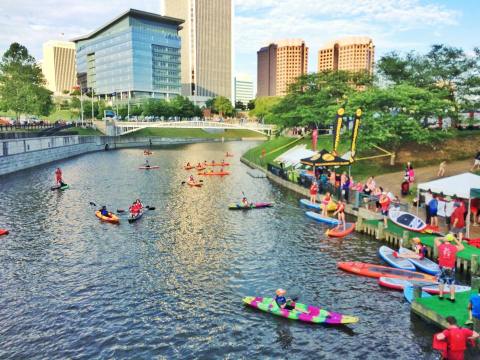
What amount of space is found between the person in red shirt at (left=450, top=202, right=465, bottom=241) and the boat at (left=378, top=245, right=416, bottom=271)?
493cm

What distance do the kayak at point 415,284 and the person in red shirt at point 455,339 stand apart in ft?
18.6

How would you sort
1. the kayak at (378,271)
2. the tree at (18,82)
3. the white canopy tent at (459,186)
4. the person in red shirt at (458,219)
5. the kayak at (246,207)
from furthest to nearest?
1. the tree at (18,82)
2. the kayak at (246,207)
3. the white canopy tent at (459,186)
4. the person in red shirt at (458,219)
5. the kayak at (378,271)

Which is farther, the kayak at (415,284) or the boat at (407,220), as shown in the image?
the boat at (407,220)

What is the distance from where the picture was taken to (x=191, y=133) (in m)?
156

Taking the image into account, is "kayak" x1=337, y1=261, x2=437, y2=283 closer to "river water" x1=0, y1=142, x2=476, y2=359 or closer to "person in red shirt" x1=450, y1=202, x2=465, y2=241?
"river water" x1=0, y1=142, x2=476, y2=359

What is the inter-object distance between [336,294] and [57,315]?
13607mm

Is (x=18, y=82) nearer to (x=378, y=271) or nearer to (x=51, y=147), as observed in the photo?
(x=51, y=147)

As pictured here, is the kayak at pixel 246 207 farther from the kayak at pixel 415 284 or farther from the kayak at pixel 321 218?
the kayak at pixel 415 284

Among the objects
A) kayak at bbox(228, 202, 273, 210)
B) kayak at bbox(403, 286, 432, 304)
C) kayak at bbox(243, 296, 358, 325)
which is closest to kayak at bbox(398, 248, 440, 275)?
kayak at bbox(403, 286, 432, 304)

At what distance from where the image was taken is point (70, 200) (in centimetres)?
4412

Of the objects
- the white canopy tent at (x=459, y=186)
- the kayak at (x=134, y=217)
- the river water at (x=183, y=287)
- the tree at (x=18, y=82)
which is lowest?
the river water at (x=183, y=287)

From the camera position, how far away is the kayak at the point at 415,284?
65.2 feet

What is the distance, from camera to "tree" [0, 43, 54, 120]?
90.6m

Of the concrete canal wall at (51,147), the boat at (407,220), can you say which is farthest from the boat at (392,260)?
the concrete canal wall at (51,147)
